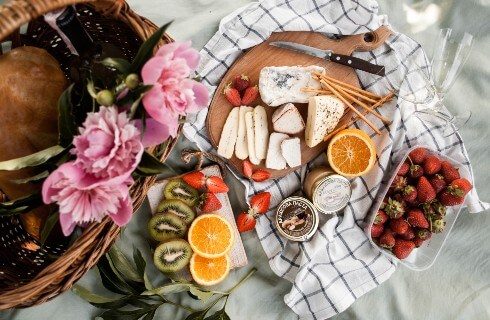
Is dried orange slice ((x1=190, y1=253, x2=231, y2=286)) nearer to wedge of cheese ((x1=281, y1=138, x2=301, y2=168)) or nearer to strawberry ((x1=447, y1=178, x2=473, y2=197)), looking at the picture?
wedge of cheese ((x1=281, y1=138, x2=301, y2=168))

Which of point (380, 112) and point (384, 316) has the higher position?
point (380, 112)

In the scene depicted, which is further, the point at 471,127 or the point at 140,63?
the point at 471,127

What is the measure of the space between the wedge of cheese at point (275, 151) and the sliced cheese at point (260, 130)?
0.07 ft

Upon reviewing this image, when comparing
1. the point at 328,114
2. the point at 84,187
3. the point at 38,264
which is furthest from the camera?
the point at 328,114

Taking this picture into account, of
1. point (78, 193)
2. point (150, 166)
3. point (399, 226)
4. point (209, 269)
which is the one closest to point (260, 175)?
point (209, 269)

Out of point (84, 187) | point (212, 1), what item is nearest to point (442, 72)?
point (212, 1)

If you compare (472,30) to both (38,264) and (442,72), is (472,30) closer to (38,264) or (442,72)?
(442,72)

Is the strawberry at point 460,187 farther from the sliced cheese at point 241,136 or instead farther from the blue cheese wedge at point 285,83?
the sliced cheese at point 241,136

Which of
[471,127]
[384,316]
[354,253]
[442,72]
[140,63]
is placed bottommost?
[384,316]

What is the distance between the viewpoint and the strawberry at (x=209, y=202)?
1343 mm

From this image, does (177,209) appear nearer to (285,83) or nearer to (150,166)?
(285,83)

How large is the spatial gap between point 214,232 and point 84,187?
68cm

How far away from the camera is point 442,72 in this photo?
1.37 meters

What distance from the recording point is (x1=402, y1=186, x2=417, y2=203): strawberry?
1.35 metres
